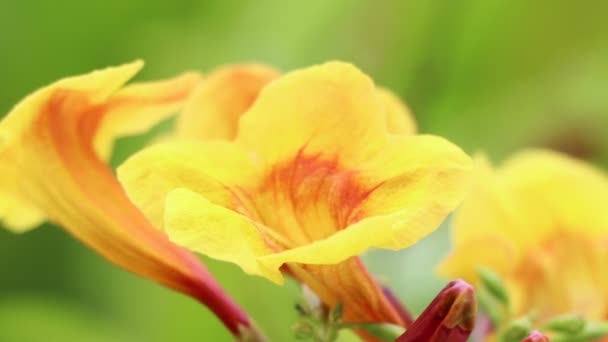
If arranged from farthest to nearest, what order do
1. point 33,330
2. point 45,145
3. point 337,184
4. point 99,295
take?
point 99,295 → point 33,330 → point 45,145 → point 337,184

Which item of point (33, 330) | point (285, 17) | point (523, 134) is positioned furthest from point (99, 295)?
point (523, 134)

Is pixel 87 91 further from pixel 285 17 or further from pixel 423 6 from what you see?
pixel 285 17

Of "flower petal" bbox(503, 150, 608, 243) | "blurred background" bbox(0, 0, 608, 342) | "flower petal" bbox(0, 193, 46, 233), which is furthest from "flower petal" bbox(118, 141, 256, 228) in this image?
"blurred background" bbox(0, 0, 608, 342)

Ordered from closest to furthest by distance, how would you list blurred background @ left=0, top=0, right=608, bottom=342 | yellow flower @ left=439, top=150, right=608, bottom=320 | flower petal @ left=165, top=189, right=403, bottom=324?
flower petal @ left=165, top=189, right=403, bottom=324 → yellow flower @ left=439, top=150, right=608, bottom=320 → blurred background @ left=0, top=0, right=608, bottom=342

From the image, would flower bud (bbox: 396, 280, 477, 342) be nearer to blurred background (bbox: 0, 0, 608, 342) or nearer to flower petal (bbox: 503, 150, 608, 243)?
flower petal (bbox: 503, 150, 608, 243)

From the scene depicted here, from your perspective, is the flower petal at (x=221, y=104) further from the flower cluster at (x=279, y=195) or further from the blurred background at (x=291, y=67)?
the blurred background at (x=291, y=67)

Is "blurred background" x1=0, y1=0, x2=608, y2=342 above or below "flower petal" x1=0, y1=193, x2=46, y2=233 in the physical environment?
below

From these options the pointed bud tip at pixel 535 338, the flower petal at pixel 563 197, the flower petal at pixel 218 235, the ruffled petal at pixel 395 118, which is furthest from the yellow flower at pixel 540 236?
the flower petal at pixel 218 235
